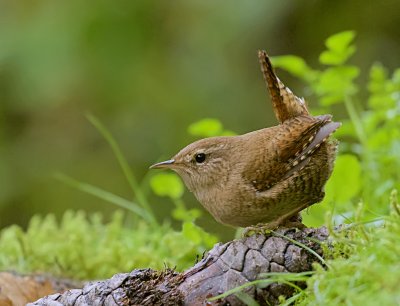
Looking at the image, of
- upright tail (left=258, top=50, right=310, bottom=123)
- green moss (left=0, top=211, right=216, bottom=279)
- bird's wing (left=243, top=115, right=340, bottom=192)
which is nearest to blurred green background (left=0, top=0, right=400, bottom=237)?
green moss (left=0, top=211, right=216, bottom=279)

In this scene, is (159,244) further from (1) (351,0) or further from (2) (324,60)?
(1) (351,0)

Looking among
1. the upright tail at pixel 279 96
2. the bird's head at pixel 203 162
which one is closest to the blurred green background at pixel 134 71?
the bird's head at pixel 203 162

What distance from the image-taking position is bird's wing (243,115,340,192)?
262 cm

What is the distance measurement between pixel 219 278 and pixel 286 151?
728 mm

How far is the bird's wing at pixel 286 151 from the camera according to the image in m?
2.62

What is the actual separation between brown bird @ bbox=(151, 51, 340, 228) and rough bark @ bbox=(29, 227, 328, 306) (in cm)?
40

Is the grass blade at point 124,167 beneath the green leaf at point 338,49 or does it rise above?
beneath

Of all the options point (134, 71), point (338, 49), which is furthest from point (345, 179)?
point (134, 71)

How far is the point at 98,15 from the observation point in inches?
245

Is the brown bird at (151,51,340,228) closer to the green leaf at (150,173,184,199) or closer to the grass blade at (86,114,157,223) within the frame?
the grass blade at (86,114,157,223)

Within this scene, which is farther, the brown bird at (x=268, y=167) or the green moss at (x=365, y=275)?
the brown bird at (x=268, y=167)

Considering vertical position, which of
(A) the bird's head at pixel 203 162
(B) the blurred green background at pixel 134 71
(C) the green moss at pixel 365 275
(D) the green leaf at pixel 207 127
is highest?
(B) the blurred green background at pixel 134 71

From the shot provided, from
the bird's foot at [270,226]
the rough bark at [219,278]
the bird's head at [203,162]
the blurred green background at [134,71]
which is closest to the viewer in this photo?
the rough bark at [219,278]

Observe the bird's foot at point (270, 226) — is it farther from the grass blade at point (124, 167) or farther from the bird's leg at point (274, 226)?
the grass blade at point (124, 167)
